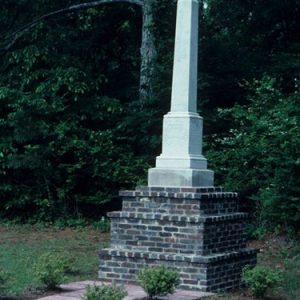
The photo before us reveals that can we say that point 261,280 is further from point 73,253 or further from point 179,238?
point 73,253

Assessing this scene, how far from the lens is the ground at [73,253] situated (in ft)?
28.8

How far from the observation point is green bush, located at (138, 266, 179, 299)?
7.68 metres

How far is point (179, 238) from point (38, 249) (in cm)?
446

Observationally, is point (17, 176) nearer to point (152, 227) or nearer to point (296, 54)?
point (296, 54)

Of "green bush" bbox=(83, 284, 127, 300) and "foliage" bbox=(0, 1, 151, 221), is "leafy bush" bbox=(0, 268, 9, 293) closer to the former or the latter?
"green bush" bbox=(83, 284, 127, 300)

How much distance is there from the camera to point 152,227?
29.3 feet

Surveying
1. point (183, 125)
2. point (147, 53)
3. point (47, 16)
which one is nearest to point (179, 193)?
point (183, 125)

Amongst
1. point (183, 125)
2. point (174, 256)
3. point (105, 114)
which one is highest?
point (105, 114)

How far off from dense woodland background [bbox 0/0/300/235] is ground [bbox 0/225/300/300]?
1011 millimetres

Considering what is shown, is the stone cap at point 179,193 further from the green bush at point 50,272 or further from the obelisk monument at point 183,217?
the green bush at point 50,272

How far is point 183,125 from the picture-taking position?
9.20 m

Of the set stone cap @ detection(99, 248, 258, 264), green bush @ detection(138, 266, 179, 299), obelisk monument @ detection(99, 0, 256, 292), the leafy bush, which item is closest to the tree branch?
obelisk monument @ detection(99, 0, 256, 292)

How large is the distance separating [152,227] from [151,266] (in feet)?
1.56

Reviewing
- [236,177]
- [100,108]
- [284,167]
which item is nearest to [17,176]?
[100,108]
